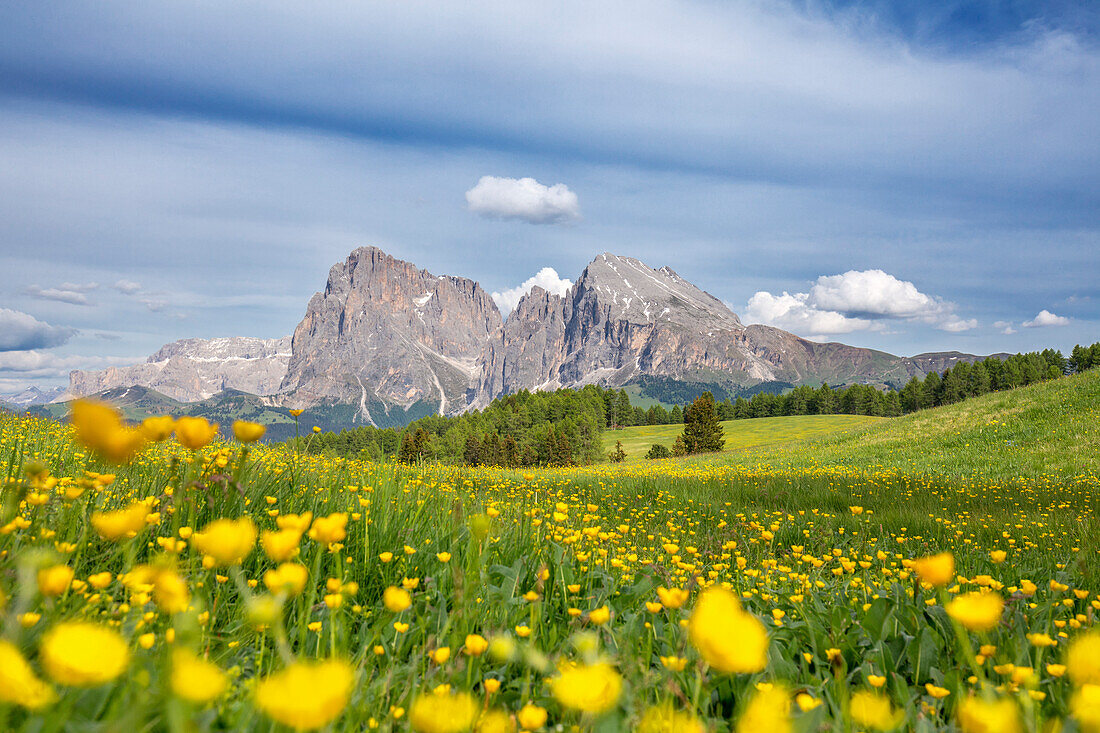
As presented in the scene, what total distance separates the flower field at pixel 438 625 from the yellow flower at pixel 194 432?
1 centimetres

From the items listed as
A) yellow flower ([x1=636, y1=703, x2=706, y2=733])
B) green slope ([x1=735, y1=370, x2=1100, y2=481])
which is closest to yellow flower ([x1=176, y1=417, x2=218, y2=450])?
yellow flower ([x1=636, y1=703, x2=706, y2=733])

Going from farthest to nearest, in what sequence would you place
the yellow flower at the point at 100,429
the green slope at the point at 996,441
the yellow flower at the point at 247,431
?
the green slope at the point at 996,441 < the yellow flower at the point at 247,431 < the yellow flower at the point at 100,429

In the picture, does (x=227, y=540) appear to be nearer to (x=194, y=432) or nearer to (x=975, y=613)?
(x=194, y=432)

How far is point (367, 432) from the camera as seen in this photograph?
108 meters

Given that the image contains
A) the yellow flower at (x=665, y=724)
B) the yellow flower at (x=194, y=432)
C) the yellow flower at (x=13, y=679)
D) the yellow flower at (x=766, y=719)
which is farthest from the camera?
the yellow flower at (x=194, y=432)

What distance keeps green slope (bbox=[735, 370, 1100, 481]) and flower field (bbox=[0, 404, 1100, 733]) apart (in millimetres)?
12975

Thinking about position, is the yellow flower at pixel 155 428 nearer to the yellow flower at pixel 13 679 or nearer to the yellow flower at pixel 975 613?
the yellow flower at pixel 13 679

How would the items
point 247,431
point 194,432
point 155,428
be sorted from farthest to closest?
point 247,431 → point 155,428 → point 194,432

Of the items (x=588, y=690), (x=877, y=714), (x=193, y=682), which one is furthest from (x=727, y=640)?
(x=193, y=682)

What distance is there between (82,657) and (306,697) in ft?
1.28

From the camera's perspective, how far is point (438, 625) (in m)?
2.57

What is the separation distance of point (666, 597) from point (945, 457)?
21551 mm

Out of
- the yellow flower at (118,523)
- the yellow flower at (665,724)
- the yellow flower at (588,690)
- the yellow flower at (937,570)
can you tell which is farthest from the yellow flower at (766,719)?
the yellow flower at (118,523)

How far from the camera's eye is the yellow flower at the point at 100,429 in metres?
1.40
